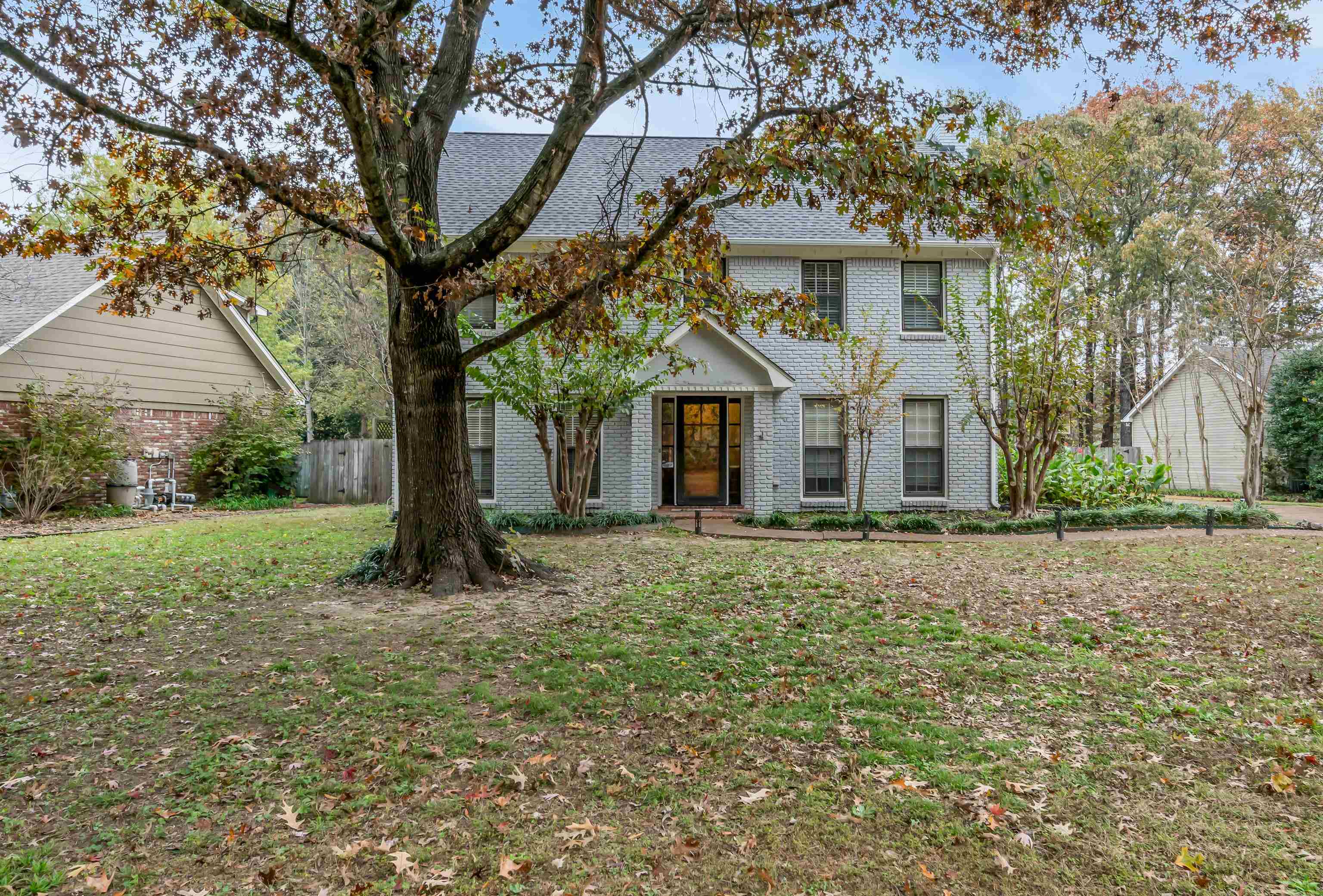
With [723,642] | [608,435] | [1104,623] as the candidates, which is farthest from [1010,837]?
[608,435]

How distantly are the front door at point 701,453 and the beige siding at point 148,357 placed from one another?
414 inches

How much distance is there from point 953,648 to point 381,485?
1776cm

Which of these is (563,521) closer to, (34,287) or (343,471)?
(343,471)

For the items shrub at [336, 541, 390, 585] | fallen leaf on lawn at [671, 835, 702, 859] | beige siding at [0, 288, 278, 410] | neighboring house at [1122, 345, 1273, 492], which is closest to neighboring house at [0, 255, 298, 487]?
beige siding at [0, 288, 278, 410]

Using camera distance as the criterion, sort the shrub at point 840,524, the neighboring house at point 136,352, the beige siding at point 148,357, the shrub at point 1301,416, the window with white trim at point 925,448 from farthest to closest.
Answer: the shrub at point 1301,416 < the window with white trim at point 925,448 < the beige siding at point 148,357 < the neighboring house at point 136,352 < the shrub at point 840,524

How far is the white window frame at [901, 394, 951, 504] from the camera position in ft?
49.8

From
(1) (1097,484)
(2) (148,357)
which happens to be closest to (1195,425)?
(1) (1097,484)

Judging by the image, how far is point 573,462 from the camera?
49.1 feet

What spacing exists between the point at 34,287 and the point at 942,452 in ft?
64.0

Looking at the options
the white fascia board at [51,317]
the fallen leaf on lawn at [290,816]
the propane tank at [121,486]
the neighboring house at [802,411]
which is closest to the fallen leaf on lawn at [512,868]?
the fallen leaf on lawn at [290,816]

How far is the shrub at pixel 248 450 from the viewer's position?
60.2ft

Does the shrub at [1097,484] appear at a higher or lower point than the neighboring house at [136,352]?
lower

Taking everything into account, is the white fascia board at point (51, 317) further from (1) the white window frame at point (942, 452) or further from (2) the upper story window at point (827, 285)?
(1) the white window frame at point (942, 452)

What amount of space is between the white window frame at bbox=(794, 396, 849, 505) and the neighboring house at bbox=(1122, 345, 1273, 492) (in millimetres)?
14293
